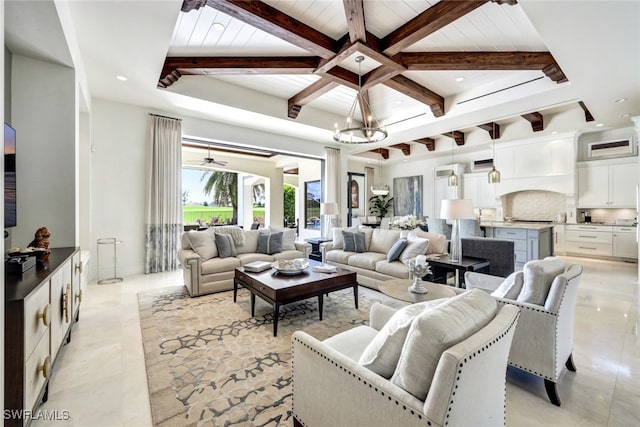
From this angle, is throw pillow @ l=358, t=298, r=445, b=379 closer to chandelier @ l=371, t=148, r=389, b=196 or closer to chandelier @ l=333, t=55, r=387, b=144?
chandelier @ l=333, t=55, r=387, b=144

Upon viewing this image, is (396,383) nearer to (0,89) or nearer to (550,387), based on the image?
(550,387)

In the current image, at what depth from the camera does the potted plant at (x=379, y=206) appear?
10289 mm

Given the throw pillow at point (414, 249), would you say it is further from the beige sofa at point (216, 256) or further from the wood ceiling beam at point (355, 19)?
the wood ceiling beam at point (355, 19)

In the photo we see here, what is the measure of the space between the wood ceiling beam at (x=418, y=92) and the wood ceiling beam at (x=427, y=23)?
96cm

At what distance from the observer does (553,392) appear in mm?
1779

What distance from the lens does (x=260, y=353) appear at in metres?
2.40

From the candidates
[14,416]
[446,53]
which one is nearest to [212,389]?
[14,416]

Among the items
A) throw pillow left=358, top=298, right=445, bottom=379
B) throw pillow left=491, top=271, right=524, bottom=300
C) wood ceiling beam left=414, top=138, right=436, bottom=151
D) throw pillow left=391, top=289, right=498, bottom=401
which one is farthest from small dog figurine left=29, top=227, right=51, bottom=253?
wood ceiling beam left=414, top=138, right=436, bottom=151

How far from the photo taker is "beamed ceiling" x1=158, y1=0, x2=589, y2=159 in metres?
2.84

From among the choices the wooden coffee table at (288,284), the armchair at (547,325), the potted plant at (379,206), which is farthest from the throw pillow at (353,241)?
the potted plant at (379,206)

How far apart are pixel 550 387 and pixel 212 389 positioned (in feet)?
7.29

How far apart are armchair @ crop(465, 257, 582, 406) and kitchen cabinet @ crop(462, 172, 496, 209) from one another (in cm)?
655

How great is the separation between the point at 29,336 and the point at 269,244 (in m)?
3.42

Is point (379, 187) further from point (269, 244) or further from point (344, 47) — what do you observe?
point (344, 47)
